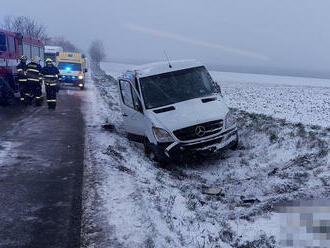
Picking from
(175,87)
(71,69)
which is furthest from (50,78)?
(71,69)

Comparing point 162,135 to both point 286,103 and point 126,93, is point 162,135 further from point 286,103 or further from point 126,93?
point 286,103

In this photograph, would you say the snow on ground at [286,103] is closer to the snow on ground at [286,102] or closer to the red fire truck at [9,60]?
the snow on ground at [286,102]

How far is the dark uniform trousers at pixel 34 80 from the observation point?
48.4 ft

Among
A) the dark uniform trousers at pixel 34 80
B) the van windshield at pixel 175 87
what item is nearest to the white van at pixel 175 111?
the van windshield at pixel 175 87

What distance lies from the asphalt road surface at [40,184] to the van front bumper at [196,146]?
1865mm

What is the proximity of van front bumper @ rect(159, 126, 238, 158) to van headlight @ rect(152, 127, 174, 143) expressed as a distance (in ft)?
0.38

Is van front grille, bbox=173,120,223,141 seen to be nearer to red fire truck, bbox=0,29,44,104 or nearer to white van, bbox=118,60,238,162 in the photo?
white van, bbox=118,60,238,162

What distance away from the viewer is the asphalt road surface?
4.21m

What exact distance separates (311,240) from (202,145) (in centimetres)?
473

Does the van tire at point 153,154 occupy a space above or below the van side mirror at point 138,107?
below

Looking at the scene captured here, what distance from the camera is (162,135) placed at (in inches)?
303

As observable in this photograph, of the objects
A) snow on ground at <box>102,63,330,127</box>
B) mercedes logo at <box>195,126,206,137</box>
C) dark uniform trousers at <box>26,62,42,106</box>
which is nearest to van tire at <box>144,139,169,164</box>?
mercedes logo at <box>195,126,206,137</box>

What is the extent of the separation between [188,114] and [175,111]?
330mm
